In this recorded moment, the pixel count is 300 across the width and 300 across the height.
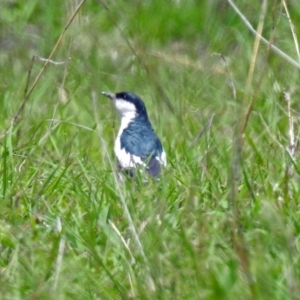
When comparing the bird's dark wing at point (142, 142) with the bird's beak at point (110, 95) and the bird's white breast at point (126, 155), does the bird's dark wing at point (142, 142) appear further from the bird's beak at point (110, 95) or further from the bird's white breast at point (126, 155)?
the bird's beak at point (110, 95)

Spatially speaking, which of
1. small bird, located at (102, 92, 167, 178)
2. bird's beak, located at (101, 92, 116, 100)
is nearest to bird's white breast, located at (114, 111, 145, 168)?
small bird, located at (102, 92, 167, 178)

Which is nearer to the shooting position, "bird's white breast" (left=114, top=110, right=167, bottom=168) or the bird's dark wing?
"bird's white breast" (left=114, top=110, right=167, bottom=168)

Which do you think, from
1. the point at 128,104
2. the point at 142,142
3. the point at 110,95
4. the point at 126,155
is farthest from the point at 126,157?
the point at 110,95

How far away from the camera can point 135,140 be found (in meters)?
5.48

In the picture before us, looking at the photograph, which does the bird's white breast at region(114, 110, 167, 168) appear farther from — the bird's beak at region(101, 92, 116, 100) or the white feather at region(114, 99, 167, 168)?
the bird's beak at region(101, 92, 116, 100)

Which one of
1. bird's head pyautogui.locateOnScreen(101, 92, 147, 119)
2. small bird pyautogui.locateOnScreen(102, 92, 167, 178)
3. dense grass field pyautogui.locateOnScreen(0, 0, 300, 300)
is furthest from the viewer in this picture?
bird's head pyautogui.locateOnScreen(101, 92, 147, 119)

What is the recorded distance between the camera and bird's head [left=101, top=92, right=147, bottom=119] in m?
5.87

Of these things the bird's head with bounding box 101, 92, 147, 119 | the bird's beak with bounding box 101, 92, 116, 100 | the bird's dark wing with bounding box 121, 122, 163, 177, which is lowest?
the bird's beak with bounding box 101, 92, 116, 100

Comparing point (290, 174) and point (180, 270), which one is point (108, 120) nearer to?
point (290, 174)

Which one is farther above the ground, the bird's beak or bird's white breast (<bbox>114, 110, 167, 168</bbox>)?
bird's white breast (<bbox>114, 110, 167, 168</bbox>)

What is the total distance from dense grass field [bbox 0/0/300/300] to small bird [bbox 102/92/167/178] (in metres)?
0.07

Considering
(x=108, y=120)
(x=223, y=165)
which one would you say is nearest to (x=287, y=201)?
Answer: (x=223, y=165)

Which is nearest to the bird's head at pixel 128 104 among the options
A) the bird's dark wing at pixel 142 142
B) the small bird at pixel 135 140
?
the small bird at pixel 135 140

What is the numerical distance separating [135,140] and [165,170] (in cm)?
107
